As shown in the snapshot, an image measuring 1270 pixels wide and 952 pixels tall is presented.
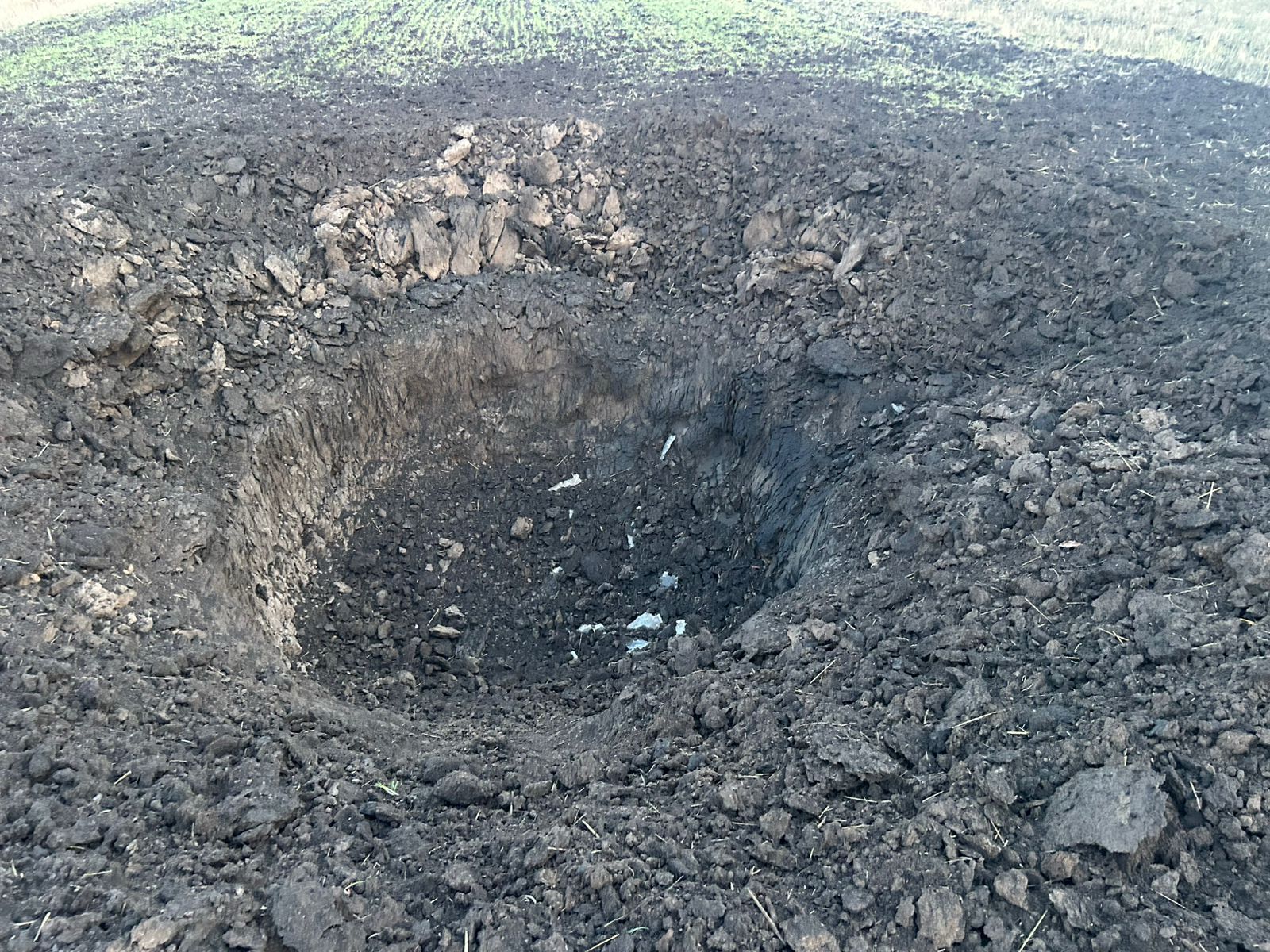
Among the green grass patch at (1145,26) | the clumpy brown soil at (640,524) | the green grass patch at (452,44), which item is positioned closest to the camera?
the clumpy brown soil at (640,524)

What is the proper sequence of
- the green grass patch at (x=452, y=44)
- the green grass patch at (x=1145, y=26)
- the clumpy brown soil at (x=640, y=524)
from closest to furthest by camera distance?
the clumpy brown soil at (x=640, y=524)
the green grass patch at (x=452, y=44)
the green grass patch at (x=1145, y=26)

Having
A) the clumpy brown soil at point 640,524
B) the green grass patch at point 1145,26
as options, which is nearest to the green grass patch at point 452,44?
the clumpy brown soil at point 640,524

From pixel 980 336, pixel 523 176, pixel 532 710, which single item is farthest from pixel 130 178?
pixel 980 336

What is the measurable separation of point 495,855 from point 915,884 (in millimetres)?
1986

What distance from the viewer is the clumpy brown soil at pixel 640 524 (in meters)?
3.56

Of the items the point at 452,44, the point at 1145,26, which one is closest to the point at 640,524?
the point at 452,44

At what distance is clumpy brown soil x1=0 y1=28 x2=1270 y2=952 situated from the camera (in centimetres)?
356

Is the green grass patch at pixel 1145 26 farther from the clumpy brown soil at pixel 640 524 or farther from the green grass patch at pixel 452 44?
the green grass patch at pixel 452 44

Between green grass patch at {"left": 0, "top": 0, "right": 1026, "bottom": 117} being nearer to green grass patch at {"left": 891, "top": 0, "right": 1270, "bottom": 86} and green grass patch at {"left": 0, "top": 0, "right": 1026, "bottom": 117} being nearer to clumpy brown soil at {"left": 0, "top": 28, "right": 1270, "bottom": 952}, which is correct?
clumpy brown soil at {"left": 0, "top": 28, "right": 1270, "bottom": 952}

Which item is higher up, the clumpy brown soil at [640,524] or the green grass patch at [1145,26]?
the green grass patch at [1145,26]

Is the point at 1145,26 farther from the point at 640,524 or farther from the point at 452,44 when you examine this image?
the point at 640,524

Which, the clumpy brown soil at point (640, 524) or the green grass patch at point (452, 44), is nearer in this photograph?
the clumpy brown soil at point (640, 524)

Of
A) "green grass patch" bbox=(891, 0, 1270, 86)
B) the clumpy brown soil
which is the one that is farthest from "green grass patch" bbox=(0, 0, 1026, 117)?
→ "green grass patch" bbox=(891, 0, 1270, 86)

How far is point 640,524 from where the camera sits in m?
8.12
